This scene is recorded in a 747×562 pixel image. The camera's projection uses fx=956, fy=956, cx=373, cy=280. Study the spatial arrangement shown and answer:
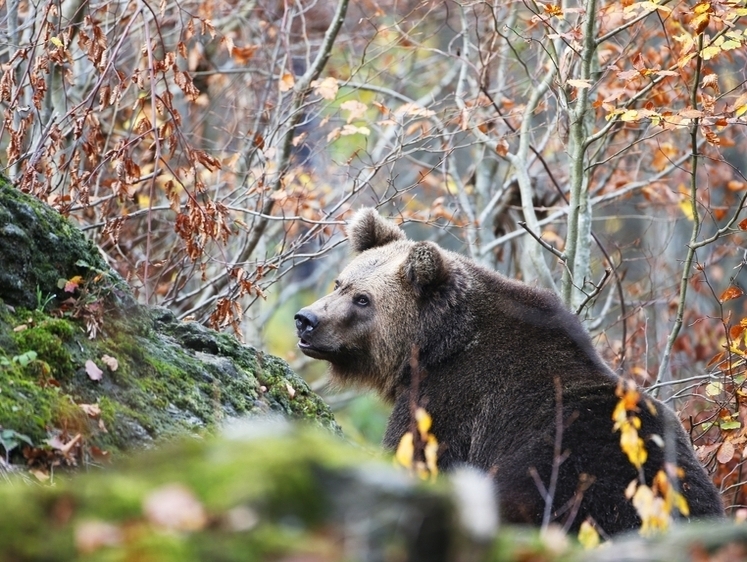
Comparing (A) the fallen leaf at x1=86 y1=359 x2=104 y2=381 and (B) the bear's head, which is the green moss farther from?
(B) the bear's head

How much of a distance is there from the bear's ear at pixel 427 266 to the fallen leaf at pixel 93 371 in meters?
2.74

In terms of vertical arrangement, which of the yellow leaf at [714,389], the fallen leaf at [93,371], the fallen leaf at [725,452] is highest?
the yellow leaf at [714,389]

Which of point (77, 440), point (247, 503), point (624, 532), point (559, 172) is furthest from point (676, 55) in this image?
point (247, 503)

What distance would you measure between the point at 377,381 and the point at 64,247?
282 centimetres

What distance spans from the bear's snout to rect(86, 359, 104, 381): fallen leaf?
2007mm

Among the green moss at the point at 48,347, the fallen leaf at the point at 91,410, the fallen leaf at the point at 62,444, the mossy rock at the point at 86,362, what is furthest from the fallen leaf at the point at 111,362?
the fallen leaf at the point at 62,444

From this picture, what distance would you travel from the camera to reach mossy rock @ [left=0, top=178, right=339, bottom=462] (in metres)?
5.25

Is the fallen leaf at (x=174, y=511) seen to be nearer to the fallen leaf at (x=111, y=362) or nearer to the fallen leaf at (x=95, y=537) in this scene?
the fallen leaf at (x=95, y=537)

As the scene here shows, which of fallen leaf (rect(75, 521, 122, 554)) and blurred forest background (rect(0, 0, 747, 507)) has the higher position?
blurred forest background (rect(0, 0, 747, 507))

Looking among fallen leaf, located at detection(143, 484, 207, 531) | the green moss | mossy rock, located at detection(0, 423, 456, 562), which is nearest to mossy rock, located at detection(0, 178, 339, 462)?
the green moss

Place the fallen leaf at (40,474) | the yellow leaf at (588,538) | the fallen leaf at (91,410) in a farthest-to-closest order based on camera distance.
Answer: the fallen leaf at (91,410)
the fallen leaf at (40,474)
the yellow leaf at (588,538)

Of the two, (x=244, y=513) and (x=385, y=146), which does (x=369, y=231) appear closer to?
(x=385, y=146)

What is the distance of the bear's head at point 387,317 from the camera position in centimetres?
751

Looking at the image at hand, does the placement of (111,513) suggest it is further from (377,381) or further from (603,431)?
(377,381)
